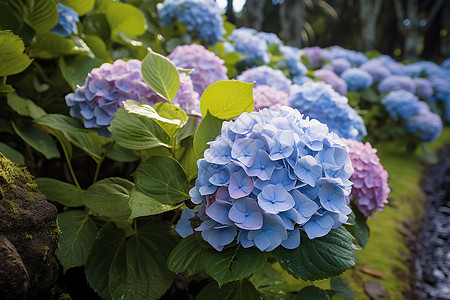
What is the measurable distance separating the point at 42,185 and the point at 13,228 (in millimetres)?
457

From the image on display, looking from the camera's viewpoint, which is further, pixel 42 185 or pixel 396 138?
pixel 396 138

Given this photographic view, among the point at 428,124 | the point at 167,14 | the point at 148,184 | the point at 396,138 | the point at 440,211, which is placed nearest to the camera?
the point at 148,184

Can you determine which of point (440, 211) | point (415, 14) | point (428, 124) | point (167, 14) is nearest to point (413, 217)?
point (440, 211)

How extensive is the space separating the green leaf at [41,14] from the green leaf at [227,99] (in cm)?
68

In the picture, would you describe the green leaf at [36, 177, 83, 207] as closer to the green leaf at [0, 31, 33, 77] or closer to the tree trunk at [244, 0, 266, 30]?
the green leaf at [0, 31, 33, 77]

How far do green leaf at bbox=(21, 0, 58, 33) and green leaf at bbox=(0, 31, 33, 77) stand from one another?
0.36 metres

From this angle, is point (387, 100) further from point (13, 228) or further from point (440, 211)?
point (13, 228)

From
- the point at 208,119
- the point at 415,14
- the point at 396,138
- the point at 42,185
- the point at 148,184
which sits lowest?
the point at 415,14

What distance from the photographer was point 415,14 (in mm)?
10164

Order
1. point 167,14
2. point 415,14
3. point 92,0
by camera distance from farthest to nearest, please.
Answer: point 415,14, point 167,14, point 92,0

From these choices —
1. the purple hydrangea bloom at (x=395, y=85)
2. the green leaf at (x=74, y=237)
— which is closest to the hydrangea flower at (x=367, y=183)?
the green leaf at (x=74, y=237)

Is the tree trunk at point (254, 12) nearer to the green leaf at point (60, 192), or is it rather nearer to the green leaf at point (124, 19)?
the green leaf at point (124, 19)

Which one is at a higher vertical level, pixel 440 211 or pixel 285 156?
pixel 285 156

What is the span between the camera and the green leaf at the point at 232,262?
81 cm
